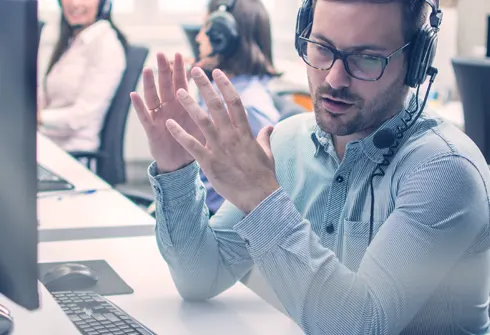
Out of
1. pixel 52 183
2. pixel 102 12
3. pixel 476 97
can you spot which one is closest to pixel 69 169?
pixel 52 183

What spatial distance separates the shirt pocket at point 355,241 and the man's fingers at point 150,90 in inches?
14.4

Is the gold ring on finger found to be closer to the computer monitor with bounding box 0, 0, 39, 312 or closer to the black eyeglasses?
the black eyeglasses

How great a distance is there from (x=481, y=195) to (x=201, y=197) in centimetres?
45

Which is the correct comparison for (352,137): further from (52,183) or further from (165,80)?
(52,183)

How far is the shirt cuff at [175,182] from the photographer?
1307 millimetres

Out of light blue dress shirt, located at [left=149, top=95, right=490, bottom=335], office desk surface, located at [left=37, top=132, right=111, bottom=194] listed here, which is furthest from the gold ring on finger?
office desk surface, located at [left=37, top=132, right=111, bottom=194]

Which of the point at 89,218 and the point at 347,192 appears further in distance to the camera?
the point at 89,218

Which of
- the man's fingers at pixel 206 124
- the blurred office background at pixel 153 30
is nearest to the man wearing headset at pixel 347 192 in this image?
the man's fingers at pixel 206 124

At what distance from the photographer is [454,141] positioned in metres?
A: 1.25

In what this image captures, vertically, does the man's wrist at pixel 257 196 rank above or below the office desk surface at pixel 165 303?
above

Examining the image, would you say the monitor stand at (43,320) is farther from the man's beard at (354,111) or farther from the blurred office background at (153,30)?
the blurred office background at (153,30)

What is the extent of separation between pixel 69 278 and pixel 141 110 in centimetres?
31

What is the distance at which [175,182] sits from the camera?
1311mm

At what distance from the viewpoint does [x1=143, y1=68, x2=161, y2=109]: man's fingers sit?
1313 millimetres
